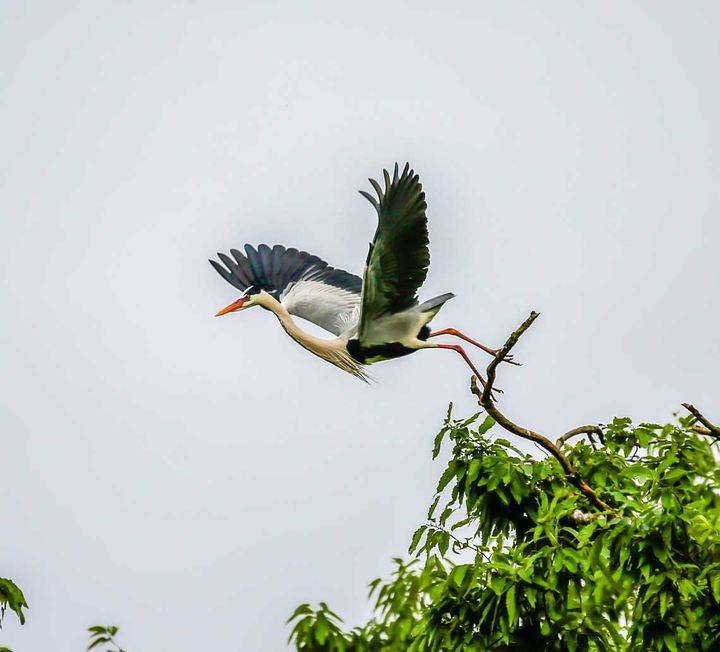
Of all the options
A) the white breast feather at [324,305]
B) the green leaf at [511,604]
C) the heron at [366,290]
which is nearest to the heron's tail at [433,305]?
the heron at [366,290]

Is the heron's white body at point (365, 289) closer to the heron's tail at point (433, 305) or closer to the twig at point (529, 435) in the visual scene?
the heron's tail at point (433, 305)

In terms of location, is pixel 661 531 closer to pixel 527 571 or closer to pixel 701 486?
pixel 527 571

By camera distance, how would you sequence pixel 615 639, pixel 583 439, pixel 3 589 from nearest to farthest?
pixel 615 639
pixel 3 589
pixel 583 439

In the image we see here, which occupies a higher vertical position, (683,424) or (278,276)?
(278,276)

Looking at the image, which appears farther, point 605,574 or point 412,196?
point 412,196

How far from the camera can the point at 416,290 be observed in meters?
7.29

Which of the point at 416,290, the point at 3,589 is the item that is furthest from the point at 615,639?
the point at 3,589

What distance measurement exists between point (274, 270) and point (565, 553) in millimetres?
4599

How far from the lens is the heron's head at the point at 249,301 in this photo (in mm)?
8859

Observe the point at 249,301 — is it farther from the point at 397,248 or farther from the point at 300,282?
the point at 397,248

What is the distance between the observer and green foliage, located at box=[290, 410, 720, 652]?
508 cm

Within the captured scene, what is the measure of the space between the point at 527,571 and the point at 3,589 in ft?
8.66

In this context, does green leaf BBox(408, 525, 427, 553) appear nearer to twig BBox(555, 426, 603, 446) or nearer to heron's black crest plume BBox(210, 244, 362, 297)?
twig BBox(555, 426, 603, 446)

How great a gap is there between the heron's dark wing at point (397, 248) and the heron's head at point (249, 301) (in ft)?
5.27
